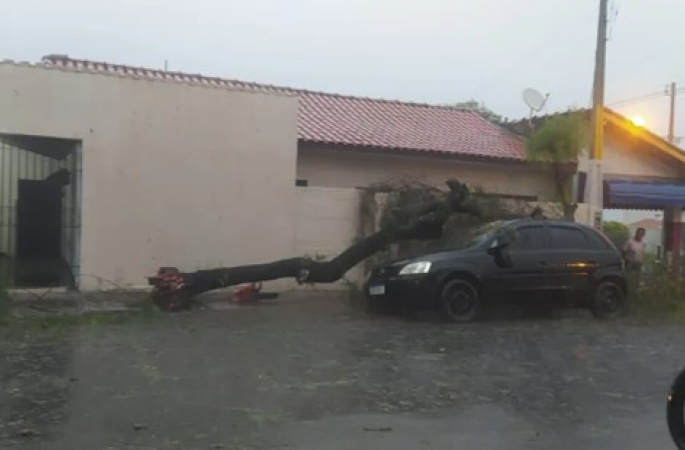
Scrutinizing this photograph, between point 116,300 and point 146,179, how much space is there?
233 centimetres

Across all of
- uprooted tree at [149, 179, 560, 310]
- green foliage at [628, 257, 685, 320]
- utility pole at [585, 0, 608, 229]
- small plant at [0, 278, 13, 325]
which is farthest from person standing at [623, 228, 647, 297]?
small plant at [0, 278, 13, 325]

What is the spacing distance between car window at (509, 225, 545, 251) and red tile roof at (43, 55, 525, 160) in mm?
6764

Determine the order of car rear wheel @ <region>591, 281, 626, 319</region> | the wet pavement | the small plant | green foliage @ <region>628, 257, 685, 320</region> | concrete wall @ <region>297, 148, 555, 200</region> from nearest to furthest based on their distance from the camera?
the wet pavement
the small plant
car rear wheel @ <region>591, 281, 626, 319</region>
green foliage @ <region>628, 257, 685, 320</region>
concrete wall @ <region>297, 148, 555, 200</region>

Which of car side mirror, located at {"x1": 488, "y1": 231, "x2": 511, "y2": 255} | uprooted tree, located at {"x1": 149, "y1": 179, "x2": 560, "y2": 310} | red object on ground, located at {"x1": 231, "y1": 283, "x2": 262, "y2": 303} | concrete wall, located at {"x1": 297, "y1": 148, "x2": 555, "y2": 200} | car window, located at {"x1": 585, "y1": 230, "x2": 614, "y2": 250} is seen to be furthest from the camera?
concrete wall, located at {"x1": 297, "y1": 148, "x2": 555, "y2": 200}

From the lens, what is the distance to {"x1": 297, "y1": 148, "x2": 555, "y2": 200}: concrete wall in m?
20.7

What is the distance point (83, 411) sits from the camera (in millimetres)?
7336

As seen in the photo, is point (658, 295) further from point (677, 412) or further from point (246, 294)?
point (677, 412)

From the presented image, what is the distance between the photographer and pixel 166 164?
16.5 meters

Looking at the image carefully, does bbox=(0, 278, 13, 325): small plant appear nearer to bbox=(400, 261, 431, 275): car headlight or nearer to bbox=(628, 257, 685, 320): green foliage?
bbox=(400, 261, 431, 275): car headlight

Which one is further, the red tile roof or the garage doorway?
the red tile roof

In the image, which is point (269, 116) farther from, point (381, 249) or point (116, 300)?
point (116, 300)

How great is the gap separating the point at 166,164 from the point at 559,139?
9.72 metres

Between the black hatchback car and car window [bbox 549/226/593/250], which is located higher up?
car window [bbox 549/226/593/250]

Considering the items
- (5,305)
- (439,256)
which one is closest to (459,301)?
(439,256)
